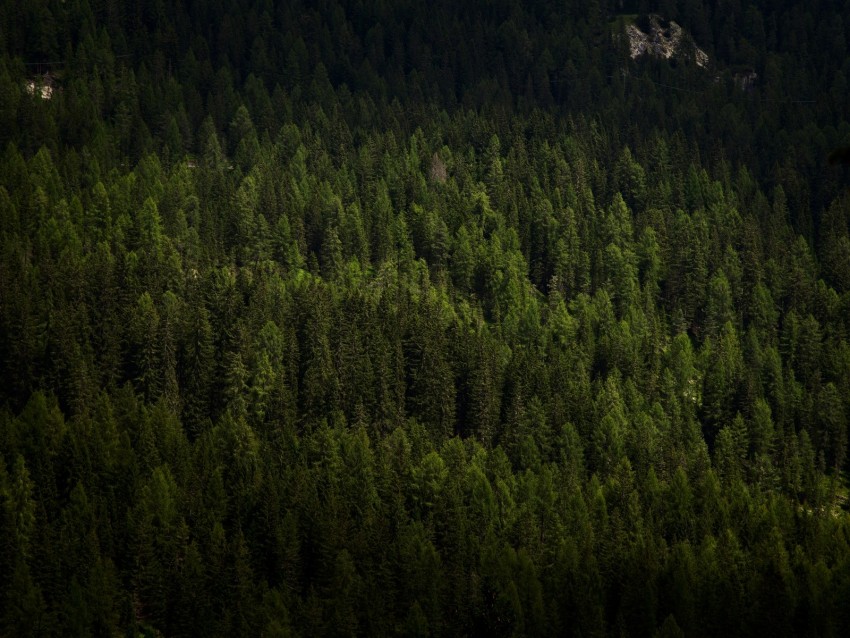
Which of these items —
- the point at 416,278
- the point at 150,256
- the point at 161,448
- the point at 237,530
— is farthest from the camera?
the point at 416,278

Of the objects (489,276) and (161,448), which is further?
(489,276)

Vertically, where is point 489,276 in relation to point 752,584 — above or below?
above

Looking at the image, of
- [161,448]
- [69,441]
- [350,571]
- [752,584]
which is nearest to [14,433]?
[69,441]

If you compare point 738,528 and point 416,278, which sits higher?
point 416,278

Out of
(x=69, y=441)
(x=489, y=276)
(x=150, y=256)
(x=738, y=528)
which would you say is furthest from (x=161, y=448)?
(x=489, y=276)

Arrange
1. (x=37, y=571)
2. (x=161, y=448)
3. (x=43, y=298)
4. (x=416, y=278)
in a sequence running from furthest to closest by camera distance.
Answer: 1. (x=416, y=278)
2. (x=43, y=298)
3. (x=161, y=448)
4. (x=37, y=571)

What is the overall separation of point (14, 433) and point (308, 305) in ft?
129

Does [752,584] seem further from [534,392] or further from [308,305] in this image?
[308,305]

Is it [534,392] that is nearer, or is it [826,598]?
[826,598]

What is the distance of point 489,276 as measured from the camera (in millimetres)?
192250

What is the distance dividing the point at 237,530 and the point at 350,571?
41.4 ft

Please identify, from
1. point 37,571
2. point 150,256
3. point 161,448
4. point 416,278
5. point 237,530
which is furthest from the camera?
point 416,278

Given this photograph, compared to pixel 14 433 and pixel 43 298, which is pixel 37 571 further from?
pixel 43 298

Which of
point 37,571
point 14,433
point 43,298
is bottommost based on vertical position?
point 37,571
